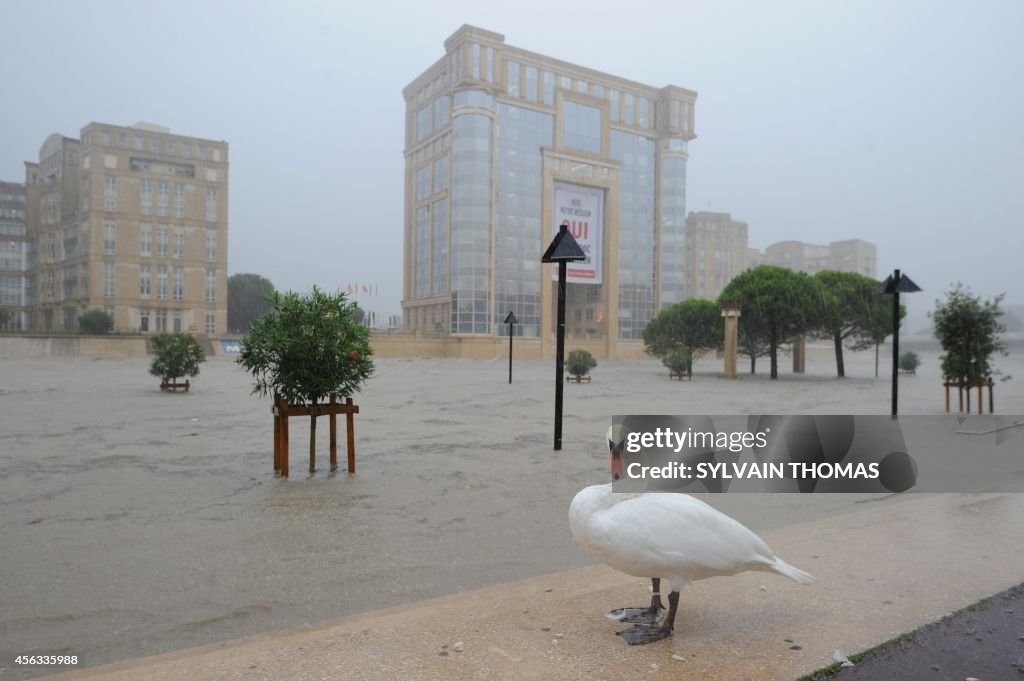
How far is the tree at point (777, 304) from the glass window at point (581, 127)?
129ft

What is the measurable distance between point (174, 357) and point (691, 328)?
33196mm

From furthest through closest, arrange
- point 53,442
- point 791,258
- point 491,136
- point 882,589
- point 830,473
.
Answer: point 791,258, point 491,136, point 53,442, point 830,473, point 882,589

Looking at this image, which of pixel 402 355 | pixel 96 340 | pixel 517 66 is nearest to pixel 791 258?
pixel 517 66

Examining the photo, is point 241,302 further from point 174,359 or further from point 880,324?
point 880,324

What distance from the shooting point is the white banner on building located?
73.5 meters

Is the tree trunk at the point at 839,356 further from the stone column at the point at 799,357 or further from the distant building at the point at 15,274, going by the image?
the distant building at the point at 15,274

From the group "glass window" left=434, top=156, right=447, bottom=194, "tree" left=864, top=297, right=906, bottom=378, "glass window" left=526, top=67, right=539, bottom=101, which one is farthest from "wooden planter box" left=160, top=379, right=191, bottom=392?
"glass window" left=526, top=67, right=539, bottom=101

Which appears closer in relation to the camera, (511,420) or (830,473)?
(830,473)

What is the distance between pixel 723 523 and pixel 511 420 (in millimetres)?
11485

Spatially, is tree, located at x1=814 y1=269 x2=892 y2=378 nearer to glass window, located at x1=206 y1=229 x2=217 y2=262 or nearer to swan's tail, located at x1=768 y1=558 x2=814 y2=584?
swan's tail, located at x1=768 y1=558 x2=814 y2=584

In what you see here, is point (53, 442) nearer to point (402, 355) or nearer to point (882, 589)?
point (882, 589)

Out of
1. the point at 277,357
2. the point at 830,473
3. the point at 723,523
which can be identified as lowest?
the point at 830,473

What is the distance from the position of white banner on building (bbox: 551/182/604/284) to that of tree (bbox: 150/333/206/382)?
5338 centimetres

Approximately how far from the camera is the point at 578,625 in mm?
3506
